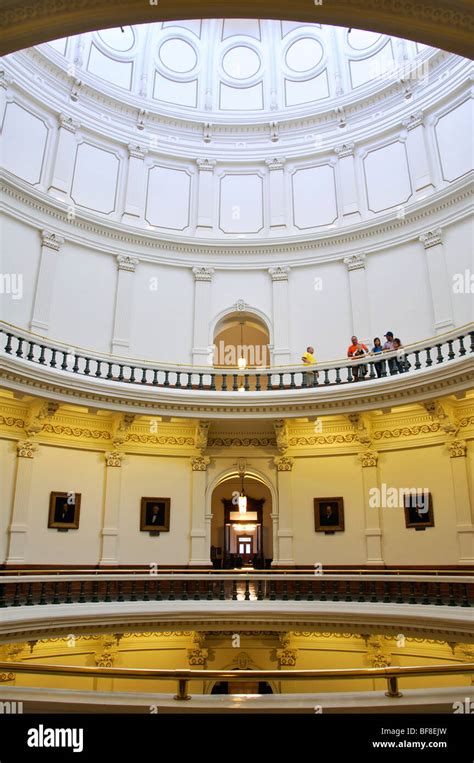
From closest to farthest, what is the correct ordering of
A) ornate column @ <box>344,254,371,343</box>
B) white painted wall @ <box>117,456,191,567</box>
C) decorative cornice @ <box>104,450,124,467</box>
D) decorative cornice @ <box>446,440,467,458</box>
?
decorative cornice @ <box>446,440,467,458</box>
white painted wall @ <box>117,456,191,567</box>
decorative cornice @ <box>104,450,124,467</box>
ornate column @ <box>344,254,371,343</box>

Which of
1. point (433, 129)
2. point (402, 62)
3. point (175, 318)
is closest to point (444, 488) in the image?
point (175, 318)

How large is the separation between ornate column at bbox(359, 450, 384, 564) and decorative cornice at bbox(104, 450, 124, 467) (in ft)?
22.6

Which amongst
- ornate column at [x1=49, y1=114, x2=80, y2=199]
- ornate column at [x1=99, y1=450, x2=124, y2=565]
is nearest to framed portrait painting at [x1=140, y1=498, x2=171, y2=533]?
ornate column at [x1=99, y1=450, x2=124, y2=565]

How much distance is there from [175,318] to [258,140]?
781 centimetres

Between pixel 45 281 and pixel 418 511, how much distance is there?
12.6 m

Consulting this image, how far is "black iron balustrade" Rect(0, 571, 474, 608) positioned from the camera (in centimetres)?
1159

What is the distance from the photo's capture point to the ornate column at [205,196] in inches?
806

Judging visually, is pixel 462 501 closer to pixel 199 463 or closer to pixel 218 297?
pixel 199 463

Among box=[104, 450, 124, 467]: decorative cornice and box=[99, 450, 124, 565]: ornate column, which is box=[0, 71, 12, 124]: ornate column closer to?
box=[104, 450, 124, 467]: decorative cornice

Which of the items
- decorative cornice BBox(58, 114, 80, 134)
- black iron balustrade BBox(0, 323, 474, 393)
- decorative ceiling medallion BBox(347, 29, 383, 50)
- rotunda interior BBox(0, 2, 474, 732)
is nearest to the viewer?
rotunda interior BBox(0, 2, 474, 732)

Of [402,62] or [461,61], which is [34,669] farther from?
[402,62]

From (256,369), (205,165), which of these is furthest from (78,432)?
(205,165)

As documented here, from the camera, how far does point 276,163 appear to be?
2098cm

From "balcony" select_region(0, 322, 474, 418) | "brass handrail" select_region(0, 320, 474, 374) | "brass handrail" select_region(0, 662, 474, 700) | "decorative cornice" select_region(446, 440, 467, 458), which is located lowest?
"brass handrail" select_region(0, 662, 474, 700)
